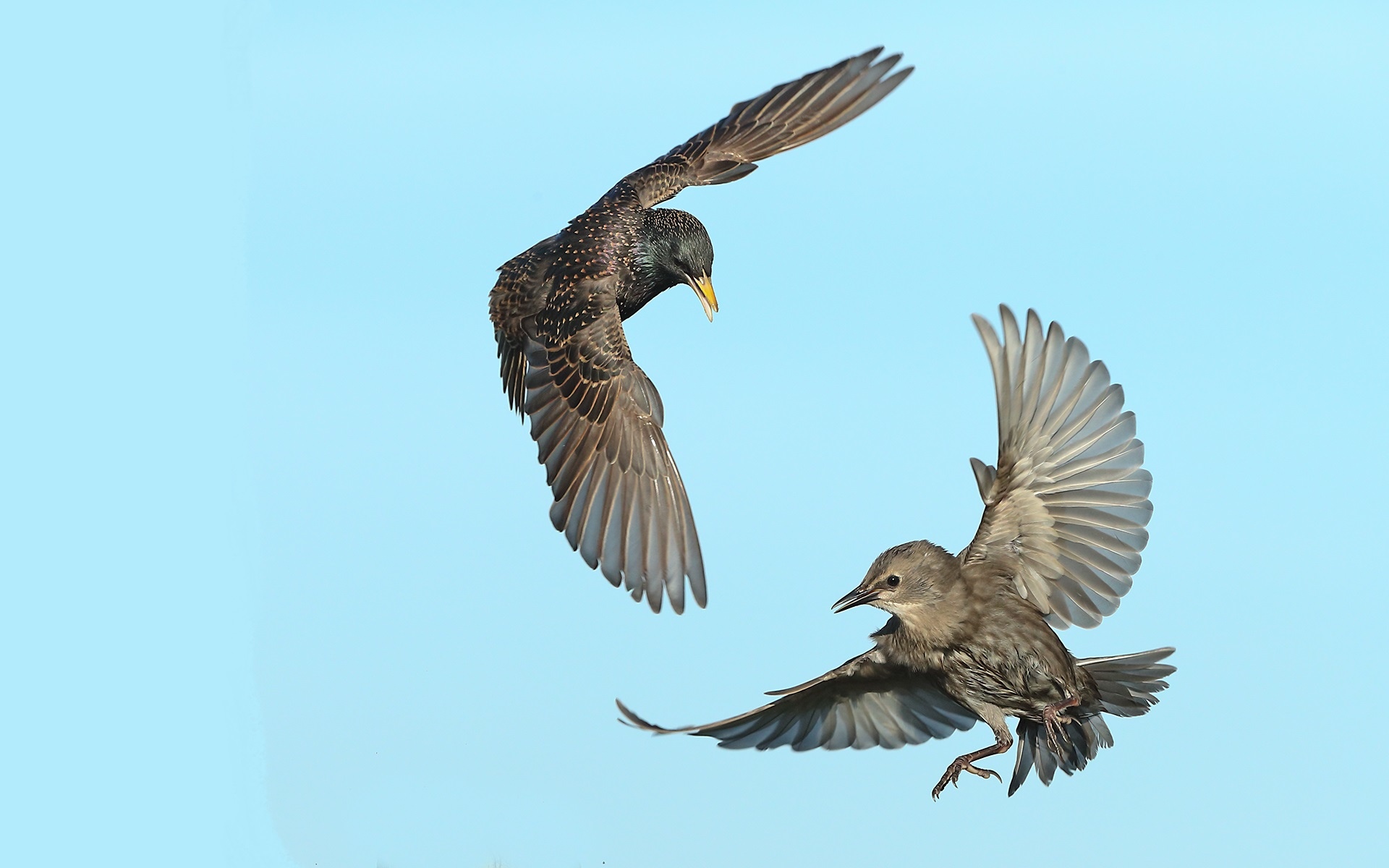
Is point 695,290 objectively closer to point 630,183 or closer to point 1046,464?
point 630,183

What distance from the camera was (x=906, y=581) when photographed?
7.49 meters

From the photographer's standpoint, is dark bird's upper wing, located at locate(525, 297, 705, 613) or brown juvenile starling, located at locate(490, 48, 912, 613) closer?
dark bird's upper wing, located at locate(525, 297, 705, 613)

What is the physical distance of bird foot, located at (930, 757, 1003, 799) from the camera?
7324 mm

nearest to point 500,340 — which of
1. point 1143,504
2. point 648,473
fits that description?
point 648,473

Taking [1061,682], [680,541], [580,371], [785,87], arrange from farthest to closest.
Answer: [785,87]
[580,371]
[680,541]
[1061,682]

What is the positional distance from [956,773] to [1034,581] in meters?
1.15

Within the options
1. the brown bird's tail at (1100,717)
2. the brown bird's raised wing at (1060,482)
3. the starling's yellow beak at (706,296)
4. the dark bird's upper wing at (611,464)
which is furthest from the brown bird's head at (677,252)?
the brown bird's tail at (1100,717)

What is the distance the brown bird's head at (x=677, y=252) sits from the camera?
31.1ft

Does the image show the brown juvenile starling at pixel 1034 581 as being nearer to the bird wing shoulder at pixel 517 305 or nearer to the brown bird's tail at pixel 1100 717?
the brown bird's tail at pixel 1100 717

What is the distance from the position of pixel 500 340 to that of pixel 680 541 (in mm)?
2367

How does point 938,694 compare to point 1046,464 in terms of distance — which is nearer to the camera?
point 1046,464

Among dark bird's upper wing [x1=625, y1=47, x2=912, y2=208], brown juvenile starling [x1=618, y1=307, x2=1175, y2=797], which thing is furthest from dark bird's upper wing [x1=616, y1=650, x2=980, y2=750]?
dark bird's upper wing [x1=625, y1=47, x2=912, y2=208]

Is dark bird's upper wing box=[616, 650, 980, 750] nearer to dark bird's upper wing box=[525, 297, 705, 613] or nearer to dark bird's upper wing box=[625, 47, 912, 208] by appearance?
dark bird's upper wing box=[525, 297, 705, 613]

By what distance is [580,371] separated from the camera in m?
8.59
